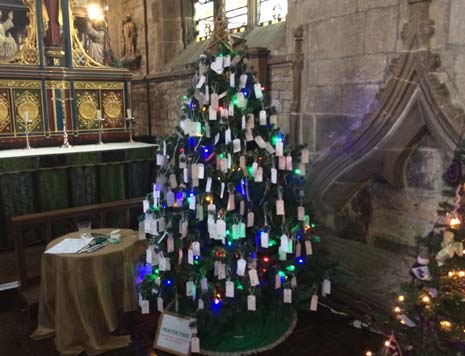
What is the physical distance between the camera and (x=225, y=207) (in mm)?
2740

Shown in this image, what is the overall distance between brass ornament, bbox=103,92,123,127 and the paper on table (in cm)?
280

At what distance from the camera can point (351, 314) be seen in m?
3.35

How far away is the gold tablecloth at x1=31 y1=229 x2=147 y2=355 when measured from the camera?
285cm

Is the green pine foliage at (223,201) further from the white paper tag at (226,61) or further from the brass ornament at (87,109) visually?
the brass ornament at (87,109)

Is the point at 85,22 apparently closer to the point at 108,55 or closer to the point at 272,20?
the point at 108,55

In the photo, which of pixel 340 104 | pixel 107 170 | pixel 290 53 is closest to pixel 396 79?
pixel 340 104

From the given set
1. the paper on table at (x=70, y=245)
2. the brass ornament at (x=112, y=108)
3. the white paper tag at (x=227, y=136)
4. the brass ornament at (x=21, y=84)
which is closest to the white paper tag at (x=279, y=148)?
the white paper tag at (x=227, y=136)

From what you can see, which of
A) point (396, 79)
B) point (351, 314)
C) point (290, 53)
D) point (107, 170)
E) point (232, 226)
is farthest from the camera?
point (107, 170)

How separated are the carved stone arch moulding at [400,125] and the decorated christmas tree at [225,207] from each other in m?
0.64

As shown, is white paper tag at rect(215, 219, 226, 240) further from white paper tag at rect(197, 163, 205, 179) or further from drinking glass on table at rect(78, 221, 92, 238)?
drinking glass on table at rect(78, 221, 92, 238)

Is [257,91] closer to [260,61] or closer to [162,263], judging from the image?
[162,263]

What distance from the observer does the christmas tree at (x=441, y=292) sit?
198 cm

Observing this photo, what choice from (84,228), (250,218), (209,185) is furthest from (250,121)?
(84,228)

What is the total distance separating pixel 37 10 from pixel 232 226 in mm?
3884
